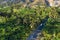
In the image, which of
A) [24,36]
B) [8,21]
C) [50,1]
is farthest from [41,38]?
[50,1]

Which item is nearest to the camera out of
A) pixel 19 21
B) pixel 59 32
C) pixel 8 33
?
pixel 59 32

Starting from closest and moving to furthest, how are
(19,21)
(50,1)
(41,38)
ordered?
(41,38) → (19,21) → (50,1)

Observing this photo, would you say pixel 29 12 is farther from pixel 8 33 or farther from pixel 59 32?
pixel 59 32

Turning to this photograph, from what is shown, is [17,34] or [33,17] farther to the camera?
[33,17]

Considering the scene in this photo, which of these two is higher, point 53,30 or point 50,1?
point 53,30

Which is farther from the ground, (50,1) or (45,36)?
(45,36)

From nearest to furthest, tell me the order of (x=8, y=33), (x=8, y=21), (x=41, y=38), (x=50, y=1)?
(x=41, y=38) → (x=8, y=33) → (x=8, y=21) → (x=50, y=1)

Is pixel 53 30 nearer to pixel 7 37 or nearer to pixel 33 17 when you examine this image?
pixel 7 37

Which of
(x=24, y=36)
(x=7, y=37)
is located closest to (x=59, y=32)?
(x=24, y=36)

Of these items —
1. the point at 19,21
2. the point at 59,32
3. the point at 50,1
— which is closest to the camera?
the point at 59,32
